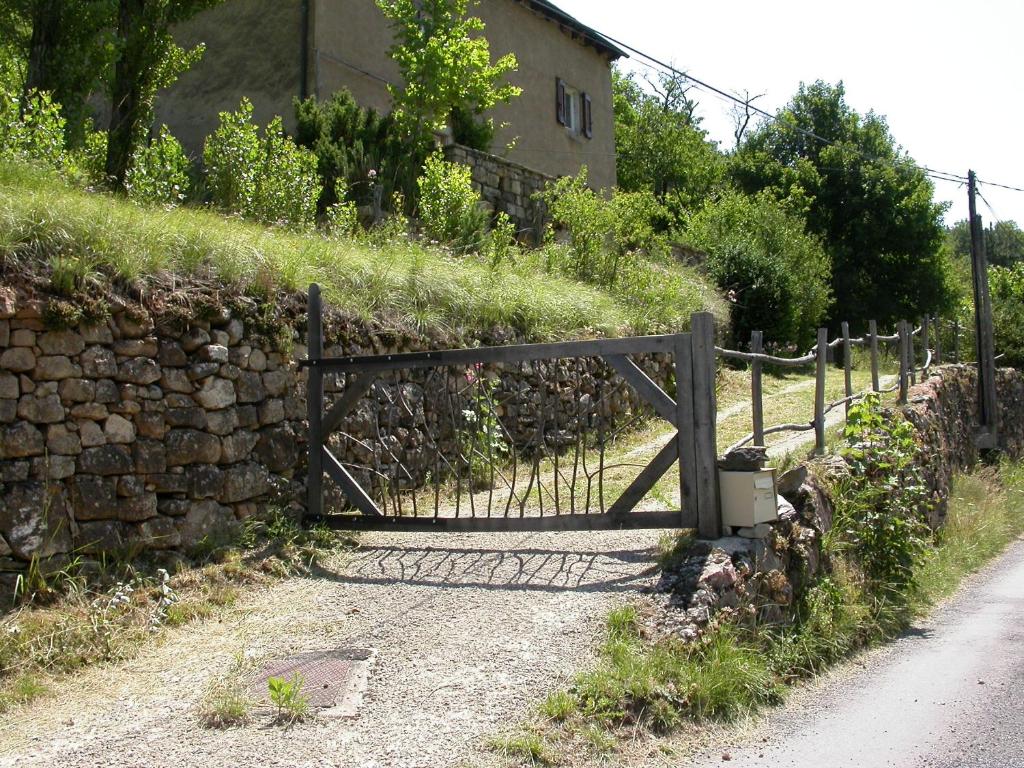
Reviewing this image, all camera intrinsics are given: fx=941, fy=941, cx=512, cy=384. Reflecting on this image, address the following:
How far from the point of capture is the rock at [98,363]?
5.80m

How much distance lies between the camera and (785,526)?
6.54 meters

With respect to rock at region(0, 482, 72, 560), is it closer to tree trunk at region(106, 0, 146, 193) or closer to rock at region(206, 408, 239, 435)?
rock at region(206, 408, 239, 435)

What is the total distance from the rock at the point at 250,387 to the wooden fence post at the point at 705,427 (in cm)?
312

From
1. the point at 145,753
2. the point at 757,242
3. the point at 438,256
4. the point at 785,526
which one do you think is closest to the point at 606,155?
the point at 757,242

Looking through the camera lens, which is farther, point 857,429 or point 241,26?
point 241,26

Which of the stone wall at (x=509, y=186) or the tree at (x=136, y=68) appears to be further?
the stone wall at (x=509, y=186)

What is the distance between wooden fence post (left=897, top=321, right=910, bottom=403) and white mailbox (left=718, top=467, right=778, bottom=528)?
602cm

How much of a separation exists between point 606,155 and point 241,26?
10.1 meters

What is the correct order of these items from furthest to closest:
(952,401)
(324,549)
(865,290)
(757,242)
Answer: (865,290) → (757,242) → (952,401) → (324,549)

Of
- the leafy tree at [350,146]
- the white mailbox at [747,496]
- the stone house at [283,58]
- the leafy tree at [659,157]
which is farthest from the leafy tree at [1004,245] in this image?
the white mailbox at [747,496]

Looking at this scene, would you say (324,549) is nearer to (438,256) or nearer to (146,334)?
(146,334)

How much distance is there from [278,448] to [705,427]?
3129 mm

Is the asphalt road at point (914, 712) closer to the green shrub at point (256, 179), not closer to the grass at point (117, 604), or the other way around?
the grass at point (117, 604)

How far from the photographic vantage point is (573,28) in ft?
68.3
